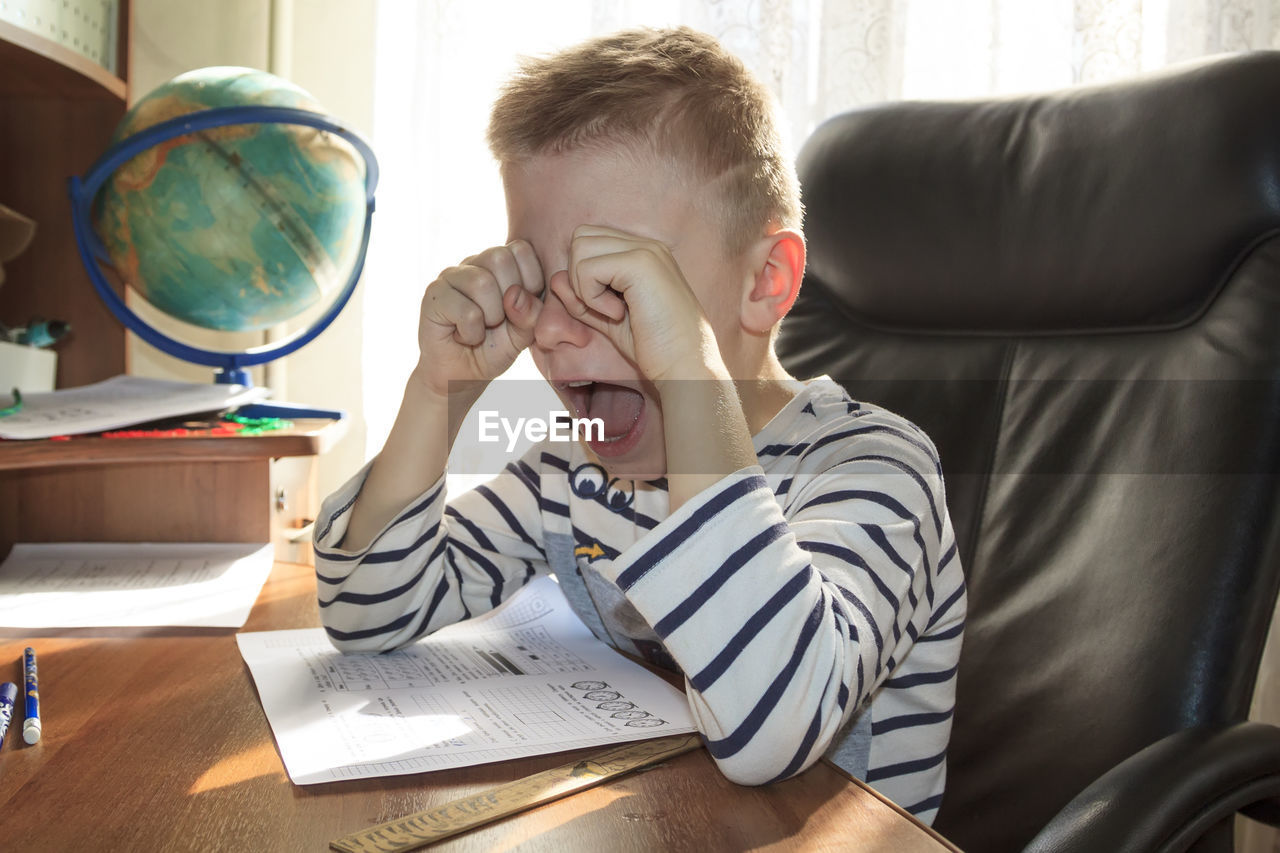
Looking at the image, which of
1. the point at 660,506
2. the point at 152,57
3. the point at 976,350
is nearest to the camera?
the point at 660,506

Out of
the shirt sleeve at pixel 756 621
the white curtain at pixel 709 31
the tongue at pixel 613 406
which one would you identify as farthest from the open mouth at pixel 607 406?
the white curtain at pixel 709 31

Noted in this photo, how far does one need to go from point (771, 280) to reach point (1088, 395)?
1.11 feet

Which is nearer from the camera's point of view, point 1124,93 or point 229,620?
point 229,620

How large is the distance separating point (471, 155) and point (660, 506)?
1095 mm

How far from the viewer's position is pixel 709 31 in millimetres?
1735

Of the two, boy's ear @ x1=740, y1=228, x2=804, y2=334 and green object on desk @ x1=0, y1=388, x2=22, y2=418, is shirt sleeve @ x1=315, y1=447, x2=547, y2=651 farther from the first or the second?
green object on desk @ x1=0, y1=388, x2=22, y2=418

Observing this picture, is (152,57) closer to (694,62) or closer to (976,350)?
(694,62)

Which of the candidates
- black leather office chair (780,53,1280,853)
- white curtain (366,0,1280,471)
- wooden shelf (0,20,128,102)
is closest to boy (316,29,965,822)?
black leather office chair (780,53,1280,853)

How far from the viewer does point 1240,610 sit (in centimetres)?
76

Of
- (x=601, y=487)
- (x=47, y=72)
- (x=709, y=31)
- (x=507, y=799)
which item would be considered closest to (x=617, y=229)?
(x=601, y=487)

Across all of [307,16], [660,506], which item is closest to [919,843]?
[660,506]

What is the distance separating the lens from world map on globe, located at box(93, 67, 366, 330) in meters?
1.09

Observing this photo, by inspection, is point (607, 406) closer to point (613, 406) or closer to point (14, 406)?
point (613, 406)

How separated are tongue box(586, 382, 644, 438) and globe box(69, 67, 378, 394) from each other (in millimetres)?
485
